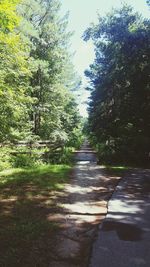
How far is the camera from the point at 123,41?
18.0 metres

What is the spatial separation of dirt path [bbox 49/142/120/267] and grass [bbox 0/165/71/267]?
0.14 meters

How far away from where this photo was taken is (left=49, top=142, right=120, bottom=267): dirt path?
157 inches

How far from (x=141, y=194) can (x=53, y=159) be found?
11.4 metres

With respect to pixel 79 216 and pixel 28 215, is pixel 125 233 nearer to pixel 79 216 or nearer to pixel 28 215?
pixel 79 216

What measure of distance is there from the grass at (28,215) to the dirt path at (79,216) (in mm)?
142

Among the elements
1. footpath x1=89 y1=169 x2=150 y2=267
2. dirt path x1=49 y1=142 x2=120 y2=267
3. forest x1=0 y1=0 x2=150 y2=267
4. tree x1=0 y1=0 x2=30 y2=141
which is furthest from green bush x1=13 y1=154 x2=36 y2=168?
footpath x1=89 y1=169 x2=150 y2=267

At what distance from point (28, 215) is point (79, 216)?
95 cm

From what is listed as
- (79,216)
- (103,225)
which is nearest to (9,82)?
(79,216)

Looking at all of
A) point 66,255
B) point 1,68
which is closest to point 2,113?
point 1,68

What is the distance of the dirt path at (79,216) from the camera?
399cm

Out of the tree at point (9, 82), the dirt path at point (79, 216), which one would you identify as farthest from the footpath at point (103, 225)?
the tree at point (9, 82)

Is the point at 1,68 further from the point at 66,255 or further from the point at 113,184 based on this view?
the point at 66,255

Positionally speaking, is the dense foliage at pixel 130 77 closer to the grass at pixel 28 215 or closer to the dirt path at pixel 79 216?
the dirt path at pixel 79 216

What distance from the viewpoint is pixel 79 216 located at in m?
5.71
